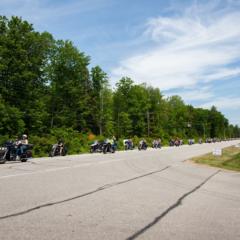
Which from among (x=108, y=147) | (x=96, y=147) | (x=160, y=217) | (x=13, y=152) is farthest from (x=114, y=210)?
(x=96, y=147)

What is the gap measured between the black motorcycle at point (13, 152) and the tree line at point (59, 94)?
A: 24.3 metres

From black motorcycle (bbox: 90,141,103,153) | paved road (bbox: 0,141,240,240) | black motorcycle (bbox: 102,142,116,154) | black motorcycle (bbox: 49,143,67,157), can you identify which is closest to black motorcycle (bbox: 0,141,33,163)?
black motorcycle (bbox: 49,143,67,157)

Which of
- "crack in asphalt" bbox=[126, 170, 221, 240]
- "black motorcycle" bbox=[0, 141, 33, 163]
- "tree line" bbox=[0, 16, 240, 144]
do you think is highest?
"tree line" bbox=[0, 16, 240, 144]

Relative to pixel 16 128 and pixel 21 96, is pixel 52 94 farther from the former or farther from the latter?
pixel 16 128

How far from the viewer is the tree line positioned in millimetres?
53031

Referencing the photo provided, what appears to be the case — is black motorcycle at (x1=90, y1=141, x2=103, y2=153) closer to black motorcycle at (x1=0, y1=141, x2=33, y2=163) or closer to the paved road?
black motorcycle at (x1=0, y1=141, x2=33, y2=163)

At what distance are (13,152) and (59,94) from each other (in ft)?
156

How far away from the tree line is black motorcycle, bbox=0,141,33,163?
24.3 meters

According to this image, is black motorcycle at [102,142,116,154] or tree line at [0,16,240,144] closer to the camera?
black motorcycle at [102,142,116,154]

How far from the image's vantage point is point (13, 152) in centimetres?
2527

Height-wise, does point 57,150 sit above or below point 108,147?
below

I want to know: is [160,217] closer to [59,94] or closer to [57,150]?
[57,150]

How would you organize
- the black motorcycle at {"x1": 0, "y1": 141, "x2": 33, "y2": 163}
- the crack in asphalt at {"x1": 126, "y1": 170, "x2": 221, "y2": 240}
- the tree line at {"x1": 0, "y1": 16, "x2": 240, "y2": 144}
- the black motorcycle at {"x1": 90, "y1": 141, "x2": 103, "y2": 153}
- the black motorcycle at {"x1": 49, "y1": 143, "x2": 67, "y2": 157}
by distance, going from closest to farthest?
1. the crack in asphalt at {"x1": 126, "y1": 170, "x2": 221, "y2": 240}
2. the black motorcycle at {"x1": 0, "y1": 141, "x2": 33, "y2": 163}
3. the black motorcycle at {"x1": 49, "y1": 143, "x2": 67, "y2": 157}
4. the black motorcycle at {"x1": 90, "y1": 141, "x2": 103, "y2": 153}
5. the tree line at {"x1": 0, "y1": 16, "x2": 240, "y2": 144}

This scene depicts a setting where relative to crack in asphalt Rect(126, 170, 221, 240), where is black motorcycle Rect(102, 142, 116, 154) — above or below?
above
